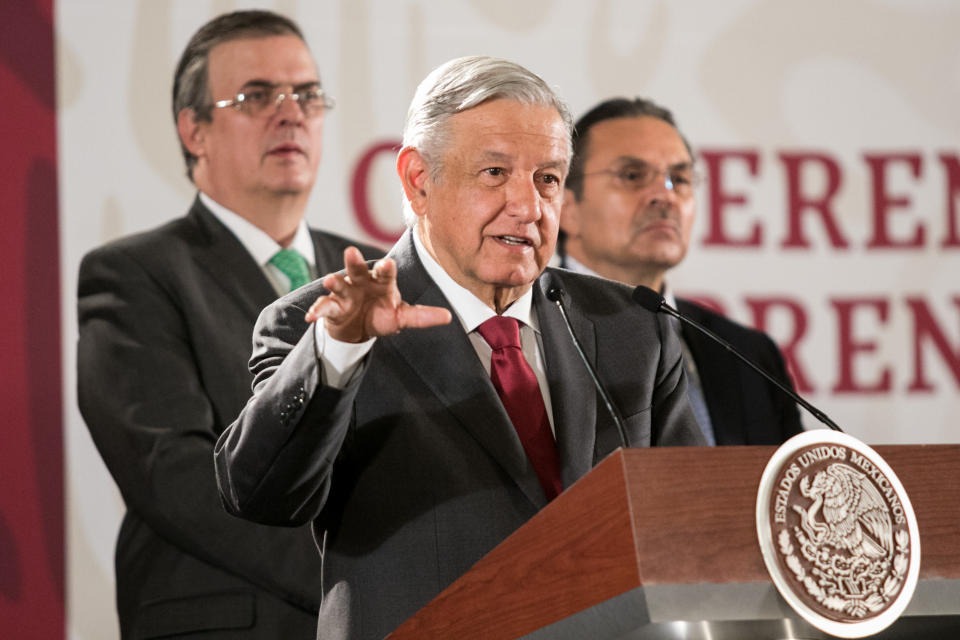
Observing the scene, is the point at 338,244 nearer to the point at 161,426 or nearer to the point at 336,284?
the point at 161,426

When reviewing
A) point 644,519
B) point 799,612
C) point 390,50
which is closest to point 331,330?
point 644,519

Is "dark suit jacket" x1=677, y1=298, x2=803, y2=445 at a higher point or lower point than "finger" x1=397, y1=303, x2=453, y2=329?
higher

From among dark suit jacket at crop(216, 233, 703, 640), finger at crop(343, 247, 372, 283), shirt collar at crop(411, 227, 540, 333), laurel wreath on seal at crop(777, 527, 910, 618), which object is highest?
shirt collar at crop(411, 227, 540, 333)

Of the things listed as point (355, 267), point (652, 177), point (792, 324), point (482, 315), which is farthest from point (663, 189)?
point (355, 267)

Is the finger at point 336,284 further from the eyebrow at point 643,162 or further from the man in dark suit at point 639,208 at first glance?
the eyebrow at point 643,162

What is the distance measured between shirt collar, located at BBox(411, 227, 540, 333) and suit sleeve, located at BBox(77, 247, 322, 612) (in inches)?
40.7

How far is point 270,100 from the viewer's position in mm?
3498

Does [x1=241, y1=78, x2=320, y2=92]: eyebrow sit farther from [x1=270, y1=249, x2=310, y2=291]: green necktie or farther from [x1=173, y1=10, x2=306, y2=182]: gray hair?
[x1=270, y1=249, x2=310, y2=291]: green necktie

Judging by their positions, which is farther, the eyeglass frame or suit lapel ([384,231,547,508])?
the eyeglass frame

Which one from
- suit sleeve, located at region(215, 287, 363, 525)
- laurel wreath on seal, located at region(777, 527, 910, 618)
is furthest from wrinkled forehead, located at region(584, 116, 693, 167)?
laurel wreath on seal, located at region(777, 527, 910, 618)

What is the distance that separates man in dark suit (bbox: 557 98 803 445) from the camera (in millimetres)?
3836

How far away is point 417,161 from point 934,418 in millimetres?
2348

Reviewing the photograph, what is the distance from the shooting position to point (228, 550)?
301cm

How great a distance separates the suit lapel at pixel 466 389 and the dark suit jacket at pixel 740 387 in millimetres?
1682
